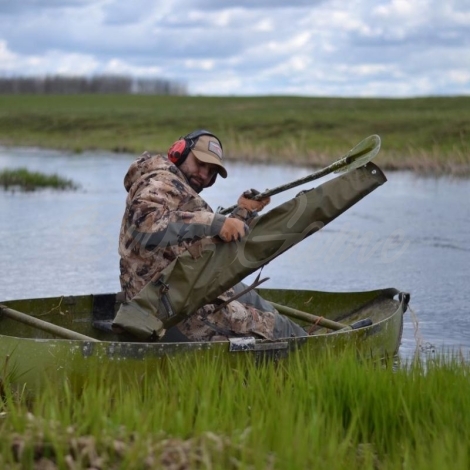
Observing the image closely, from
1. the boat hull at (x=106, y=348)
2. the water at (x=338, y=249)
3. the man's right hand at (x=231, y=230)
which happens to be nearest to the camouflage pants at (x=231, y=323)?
the boat hull at (x=106, y=348)

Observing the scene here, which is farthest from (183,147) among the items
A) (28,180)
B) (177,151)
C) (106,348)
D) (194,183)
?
(28,180)

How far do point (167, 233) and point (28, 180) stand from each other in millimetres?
18094

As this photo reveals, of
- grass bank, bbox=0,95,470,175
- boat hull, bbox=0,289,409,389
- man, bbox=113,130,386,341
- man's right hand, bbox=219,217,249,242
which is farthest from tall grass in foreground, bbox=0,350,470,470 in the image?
grass bank, bbox=0,95,470,175

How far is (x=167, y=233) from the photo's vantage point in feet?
23.9

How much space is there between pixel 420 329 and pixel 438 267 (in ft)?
14.6

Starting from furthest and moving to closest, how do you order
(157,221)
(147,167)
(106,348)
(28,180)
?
(28,180), (147,167), (157,221), (106,348)

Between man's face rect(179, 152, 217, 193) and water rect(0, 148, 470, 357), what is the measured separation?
3107 millimetres

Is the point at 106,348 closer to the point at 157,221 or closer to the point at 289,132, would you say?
the point at 157,221

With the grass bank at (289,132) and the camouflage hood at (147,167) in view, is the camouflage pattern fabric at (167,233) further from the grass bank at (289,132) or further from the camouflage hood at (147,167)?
the grass bank at (289,132)

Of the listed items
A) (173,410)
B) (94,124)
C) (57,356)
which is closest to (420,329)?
(57,356)

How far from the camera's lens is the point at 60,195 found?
80.3ft

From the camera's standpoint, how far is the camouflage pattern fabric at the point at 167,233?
729cm

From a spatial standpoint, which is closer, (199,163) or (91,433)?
(91,433)

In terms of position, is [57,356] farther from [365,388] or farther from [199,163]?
[365,388]
